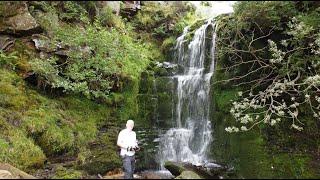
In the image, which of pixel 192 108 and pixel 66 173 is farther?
pixel 192 108

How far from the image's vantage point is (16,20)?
13844 mm

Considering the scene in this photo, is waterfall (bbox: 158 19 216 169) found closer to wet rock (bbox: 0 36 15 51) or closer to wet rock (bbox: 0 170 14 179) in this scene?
wet rock (bbox: 0 170 14 179)

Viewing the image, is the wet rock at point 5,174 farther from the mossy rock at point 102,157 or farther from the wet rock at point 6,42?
the wet rock at point 6,42

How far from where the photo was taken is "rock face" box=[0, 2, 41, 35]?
13648 mm

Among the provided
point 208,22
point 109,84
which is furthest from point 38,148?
point 208,22

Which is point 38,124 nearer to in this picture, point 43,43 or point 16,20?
point 43,43

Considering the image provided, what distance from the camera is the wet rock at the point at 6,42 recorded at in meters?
13.2

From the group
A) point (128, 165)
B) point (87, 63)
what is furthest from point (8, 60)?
point (128, 165)

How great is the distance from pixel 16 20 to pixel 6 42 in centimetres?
98

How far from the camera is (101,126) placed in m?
13.3

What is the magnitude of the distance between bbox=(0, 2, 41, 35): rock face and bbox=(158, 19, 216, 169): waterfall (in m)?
5.80

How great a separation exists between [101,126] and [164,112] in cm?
261

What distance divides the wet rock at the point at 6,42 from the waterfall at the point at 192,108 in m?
6.24

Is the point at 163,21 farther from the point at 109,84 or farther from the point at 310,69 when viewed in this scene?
the point at 310,69
